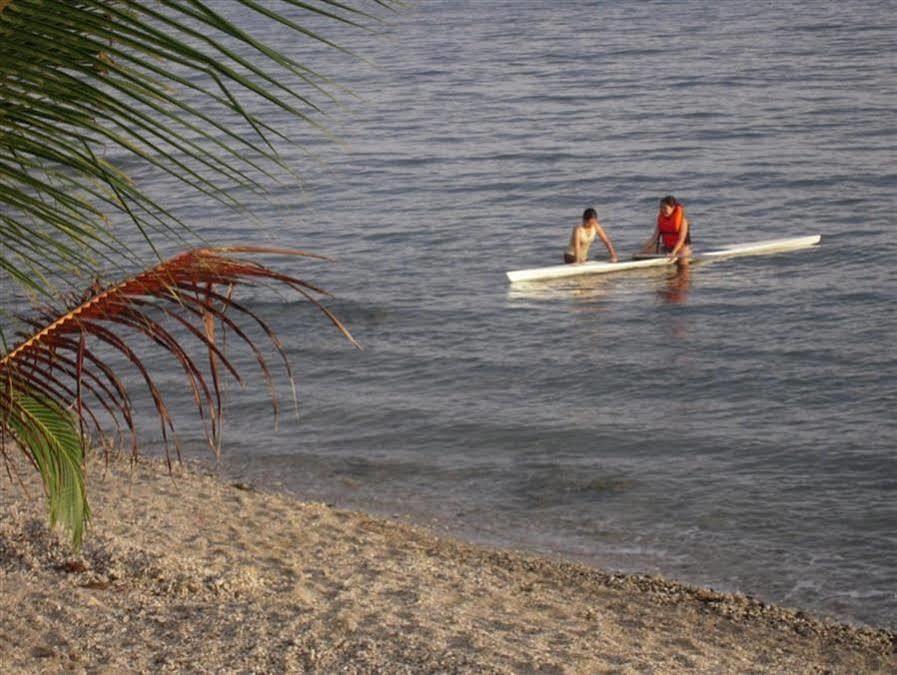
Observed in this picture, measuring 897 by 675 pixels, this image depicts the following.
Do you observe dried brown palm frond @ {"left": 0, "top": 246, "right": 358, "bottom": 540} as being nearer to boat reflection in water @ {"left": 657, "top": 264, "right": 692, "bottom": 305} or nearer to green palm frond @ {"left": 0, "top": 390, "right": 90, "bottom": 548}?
green palm frond @ {"left": 0, "top": 390, "right": 90, "bottom": 548}

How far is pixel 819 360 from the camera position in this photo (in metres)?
16.8

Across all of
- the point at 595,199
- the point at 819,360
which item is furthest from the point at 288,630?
the point at 595,199

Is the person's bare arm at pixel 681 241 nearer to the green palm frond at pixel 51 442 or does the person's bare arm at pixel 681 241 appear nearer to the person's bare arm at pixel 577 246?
the person's bare arm at pixel 577 246

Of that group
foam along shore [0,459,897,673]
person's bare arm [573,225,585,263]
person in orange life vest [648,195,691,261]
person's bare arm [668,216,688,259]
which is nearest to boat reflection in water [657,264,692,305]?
person in orange life vest [648,195,691,261]

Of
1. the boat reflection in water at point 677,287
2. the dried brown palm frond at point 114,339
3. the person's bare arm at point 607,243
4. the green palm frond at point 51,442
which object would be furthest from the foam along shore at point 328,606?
the person's bare arm at point 607,243

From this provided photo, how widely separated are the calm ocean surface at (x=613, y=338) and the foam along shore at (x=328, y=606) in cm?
97

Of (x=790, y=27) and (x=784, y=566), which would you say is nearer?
(x=784, y=566)

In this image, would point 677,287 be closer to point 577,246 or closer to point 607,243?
point 607,243

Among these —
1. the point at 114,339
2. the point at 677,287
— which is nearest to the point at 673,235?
the point at 677,287

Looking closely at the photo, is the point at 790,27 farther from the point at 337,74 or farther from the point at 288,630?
the point at 288,630

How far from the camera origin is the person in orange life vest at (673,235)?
65.8ft

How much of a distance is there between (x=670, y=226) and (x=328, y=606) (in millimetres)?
13360

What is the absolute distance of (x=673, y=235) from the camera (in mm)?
20406

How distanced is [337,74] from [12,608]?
133 feet
